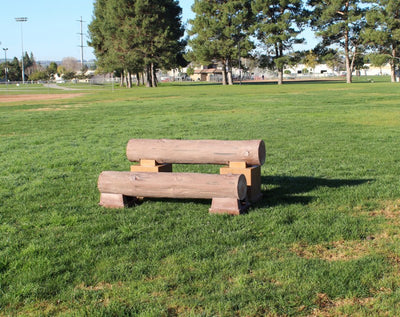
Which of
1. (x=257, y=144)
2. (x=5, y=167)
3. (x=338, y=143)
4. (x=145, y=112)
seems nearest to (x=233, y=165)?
(x=257, y=144)

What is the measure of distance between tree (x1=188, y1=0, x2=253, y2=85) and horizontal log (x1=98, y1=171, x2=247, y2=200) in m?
65.8

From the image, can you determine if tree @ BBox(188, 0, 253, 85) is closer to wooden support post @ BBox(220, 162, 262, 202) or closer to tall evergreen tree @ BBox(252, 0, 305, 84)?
tall evergreen tree @ BBox(252, 0, 305, 84)

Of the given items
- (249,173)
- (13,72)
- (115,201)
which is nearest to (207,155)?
(249,173)

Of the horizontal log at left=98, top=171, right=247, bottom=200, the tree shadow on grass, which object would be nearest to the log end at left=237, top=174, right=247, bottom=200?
the horizontal log at left=98, top=171, right=247, bottom=200

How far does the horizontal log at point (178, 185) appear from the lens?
6.02m

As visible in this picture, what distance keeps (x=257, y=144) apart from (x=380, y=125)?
1059 centimetres

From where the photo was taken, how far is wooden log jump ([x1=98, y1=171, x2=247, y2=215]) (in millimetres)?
6039

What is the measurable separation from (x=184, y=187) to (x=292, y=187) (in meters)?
2.17

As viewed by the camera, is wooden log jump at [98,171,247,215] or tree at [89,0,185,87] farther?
tree at [89,0,185,87]

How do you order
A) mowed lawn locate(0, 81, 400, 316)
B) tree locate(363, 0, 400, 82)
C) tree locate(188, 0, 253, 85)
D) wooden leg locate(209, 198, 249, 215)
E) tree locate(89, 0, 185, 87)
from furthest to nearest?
tree locate(188, 0, 253, 85) → tree locate(89, 0, 185, 87) → tree locate(363, 0, 400, 82) → wooden leg locate(209, 198, 249, 215) → mowed lawn locate(0, 81, 400, 316)

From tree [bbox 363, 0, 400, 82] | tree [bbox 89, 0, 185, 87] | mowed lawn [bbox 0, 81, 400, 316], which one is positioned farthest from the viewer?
tree [bbox 89, 0, 185, 87]

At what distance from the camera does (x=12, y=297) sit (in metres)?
4.08

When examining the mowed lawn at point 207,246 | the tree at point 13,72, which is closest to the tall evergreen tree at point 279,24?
the mowed lawn at point 207,246

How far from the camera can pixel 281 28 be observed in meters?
69.4
